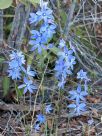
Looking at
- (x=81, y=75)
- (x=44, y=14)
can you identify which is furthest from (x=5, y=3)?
(x=81, y=75)

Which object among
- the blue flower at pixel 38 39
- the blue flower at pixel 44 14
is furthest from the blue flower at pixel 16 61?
the blue flower at pixel 44 14

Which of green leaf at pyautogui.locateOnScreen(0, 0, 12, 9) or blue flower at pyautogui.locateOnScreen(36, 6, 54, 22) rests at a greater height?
green leaf at pyautogui.locateOnScreen(0, 0, 12, 9)

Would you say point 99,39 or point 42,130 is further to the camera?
point 99,39

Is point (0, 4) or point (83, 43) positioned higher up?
point (0, 4)

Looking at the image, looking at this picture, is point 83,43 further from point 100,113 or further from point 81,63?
point 100,113

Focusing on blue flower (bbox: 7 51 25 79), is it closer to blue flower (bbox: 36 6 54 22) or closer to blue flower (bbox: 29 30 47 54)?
blue flower (bbox: 29 30 47 54)

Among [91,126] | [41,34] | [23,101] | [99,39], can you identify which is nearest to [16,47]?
Result: [23,101]

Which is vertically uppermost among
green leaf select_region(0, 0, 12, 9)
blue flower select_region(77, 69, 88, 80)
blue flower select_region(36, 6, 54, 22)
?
green leaf select_region(0, 0, 12, 9)

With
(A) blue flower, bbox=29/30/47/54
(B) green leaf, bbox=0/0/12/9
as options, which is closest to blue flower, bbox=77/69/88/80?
(A) blue flower, bbox=29/30/47/54

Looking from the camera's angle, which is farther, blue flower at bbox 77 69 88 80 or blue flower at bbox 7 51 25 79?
blue flower at bbox 77 69 88 80

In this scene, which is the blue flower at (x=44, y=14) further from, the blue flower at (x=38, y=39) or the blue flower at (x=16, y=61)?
the blue flower at (x=16, y=61)

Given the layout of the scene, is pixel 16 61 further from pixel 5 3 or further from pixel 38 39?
pixel 5 3
